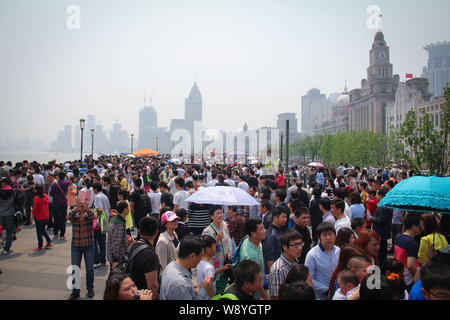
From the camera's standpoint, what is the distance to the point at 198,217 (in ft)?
23.8

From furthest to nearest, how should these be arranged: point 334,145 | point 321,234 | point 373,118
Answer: point 373,118 < point 334,145 < point 321,234

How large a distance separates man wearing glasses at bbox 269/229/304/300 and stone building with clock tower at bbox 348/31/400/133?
101 meters

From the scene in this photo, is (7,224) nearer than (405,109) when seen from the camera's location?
Yes

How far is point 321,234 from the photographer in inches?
179

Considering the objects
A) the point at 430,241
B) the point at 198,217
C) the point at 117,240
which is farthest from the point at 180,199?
the point at 430,241

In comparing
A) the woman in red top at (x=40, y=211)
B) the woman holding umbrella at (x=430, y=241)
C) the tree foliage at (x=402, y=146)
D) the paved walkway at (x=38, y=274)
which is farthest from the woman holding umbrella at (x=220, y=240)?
the tree foliage at (x=402, y=146)

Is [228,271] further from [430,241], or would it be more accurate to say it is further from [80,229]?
[80,229]

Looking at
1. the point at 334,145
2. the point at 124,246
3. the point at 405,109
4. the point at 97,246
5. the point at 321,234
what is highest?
the point at 405,109

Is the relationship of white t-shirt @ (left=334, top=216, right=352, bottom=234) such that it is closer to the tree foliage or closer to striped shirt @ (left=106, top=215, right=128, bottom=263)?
striped shirt @ (left=106, top=215, right=128, bottom=263)

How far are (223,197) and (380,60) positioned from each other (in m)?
114

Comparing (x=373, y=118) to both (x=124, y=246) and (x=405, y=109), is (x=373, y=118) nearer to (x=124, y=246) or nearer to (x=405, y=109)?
(x=405, y=109)

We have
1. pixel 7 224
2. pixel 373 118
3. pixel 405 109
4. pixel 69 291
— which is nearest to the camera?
pixel 69 291
